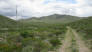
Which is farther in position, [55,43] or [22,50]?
[55,43]

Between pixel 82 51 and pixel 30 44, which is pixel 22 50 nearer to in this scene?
pixel 30 44

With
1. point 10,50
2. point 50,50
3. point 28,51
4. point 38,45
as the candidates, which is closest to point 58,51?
point 50,50

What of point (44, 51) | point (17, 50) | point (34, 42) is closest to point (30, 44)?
point (34, 42)

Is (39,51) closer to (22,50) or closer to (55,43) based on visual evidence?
(22,50)

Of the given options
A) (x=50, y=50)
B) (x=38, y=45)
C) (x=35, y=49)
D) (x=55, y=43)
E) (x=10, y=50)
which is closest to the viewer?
(x=10, y=50)

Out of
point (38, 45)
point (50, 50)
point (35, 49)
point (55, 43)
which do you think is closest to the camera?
point (35, 49)

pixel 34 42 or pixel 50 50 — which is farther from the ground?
pixel 34 42

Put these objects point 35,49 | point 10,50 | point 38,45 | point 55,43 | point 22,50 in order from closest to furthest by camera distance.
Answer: point 10,50, point 22,50, point 35,49, point 38,45, point 55,43

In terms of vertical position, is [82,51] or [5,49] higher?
[5,49]

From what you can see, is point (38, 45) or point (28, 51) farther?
point (38, 45)
